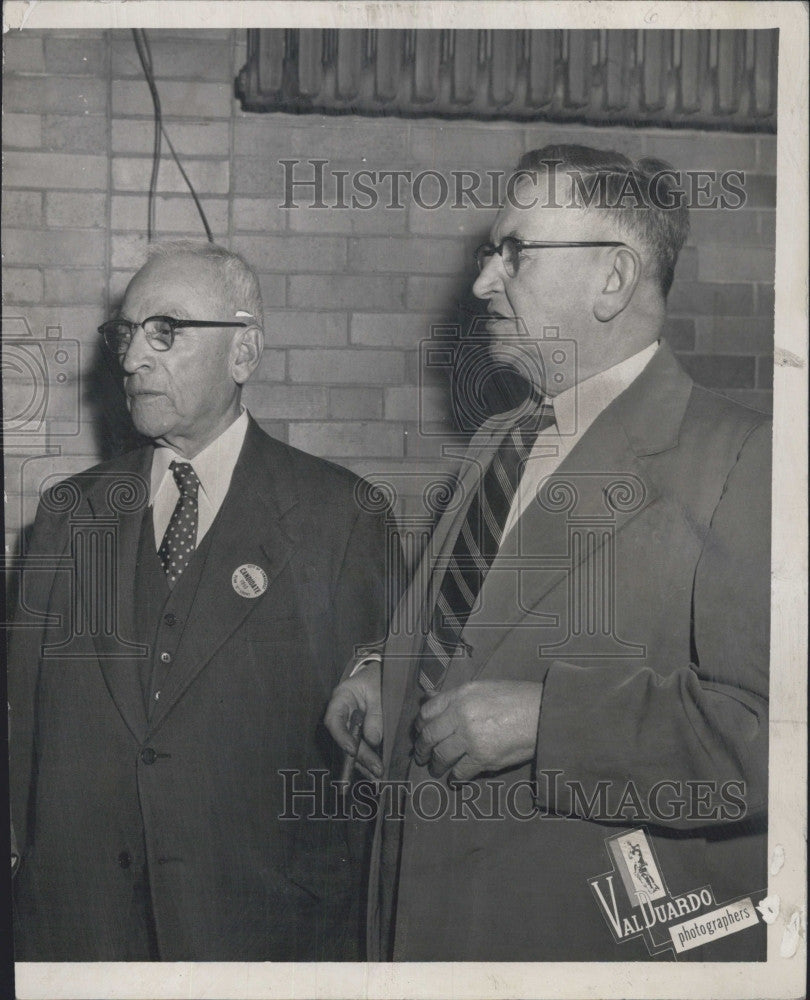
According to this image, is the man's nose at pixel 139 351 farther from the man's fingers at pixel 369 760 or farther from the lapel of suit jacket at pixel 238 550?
the man's fingers at pixel 369 760

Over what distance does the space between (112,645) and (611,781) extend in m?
1.16

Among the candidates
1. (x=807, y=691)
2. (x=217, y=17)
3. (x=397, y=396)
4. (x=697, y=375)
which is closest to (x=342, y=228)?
(x=397, y=396)

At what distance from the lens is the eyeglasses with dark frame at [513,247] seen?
2350mm

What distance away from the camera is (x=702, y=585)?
233cm

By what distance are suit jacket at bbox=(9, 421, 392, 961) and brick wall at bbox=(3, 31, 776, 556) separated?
0.14 metres

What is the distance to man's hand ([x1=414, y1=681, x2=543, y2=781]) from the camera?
7.59 ft

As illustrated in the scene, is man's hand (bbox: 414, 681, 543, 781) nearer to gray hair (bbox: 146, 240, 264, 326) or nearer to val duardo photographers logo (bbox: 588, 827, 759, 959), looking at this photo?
val duardo photographers logo (bbox: 588, 827, 759, 959)

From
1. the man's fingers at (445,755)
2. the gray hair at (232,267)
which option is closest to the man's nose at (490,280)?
the gray hair at (232,267)

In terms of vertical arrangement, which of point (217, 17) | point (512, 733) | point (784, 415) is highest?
point (217, 17)

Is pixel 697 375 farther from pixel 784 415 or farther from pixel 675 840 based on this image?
pixel 675 840

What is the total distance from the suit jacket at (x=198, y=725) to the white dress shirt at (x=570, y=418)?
0.35 m

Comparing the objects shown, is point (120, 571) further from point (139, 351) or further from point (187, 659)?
point (139, 351)

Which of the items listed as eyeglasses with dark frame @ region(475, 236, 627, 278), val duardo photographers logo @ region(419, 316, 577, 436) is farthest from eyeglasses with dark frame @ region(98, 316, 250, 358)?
eyeglasses with dark frame @ region(475, 236, 627, 278)

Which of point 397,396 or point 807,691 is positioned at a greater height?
point 397,396
